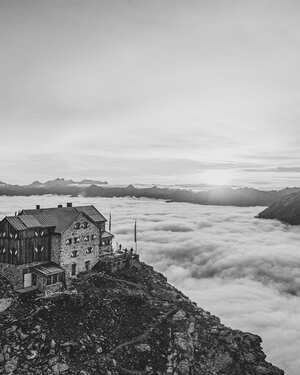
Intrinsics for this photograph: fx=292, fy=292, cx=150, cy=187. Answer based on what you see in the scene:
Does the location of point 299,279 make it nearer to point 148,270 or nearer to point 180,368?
point 148,270

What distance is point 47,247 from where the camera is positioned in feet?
180

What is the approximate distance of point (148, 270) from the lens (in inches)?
2712

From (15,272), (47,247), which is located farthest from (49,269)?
(15,272)

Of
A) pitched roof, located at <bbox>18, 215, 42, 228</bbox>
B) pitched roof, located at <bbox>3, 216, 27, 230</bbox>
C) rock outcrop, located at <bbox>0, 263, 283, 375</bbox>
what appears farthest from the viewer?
pitched roof, located at <bbox>18, 215, 42, 228</bbox>

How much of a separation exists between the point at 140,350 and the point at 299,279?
120450mm

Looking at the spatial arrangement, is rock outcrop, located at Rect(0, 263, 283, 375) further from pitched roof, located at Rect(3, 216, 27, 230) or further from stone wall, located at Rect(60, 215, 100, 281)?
pitched roof, located at Rect(3, 216, 27, 230)

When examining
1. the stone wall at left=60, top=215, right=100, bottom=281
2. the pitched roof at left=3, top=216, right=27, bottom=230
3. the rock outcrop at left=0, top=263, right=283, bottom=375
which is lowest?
the rock outcrop at left=0, top=263, right=283, bottom=375

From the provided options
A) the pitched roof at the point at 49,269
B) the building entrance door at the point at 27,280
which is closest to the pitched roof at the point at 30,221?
the pitched roof at the point at 49,269

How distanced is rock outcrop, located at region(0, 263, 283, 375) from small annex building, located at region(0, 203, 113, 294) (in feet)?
10.7

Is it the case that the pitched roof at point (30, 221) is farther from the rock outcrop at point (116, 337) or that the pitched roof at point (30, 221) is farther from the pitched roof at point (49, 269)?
the rock outcrop at point (116, 337)

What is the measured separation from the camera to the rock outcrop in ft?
125

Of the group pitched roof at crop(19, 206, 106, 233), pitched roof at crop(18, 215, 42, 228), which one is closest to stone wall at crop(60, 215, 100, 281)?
pitched roof at crop(19, 206, 106, 233)

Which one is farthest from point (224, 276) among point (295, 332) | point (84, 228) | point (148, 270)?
point (84, 228)

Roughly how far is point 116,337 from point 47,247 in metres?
21.4
